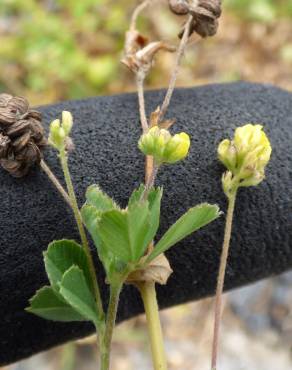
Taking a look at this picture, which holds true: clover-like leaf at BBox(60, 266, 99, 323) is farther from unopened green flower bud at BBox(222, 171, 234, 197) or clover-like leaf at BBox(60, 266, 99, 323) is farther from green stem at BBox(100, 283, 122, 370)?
unopened green flower bud at BBox(222, 171, 234, 197)

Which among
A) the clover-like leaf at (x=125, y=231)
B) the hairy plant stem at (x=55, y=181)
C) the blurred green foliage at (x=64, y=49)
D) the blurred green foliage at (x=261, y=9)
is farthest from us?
the blurred green foliage at (x=261, y=9)

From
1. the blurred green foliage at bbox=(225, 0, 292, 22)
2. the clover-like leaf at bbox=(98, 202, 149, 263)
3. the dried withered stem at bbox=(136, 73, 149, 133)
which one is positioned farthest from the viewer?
the blurred green foliage at bbox=(225, 0, 292, 22)

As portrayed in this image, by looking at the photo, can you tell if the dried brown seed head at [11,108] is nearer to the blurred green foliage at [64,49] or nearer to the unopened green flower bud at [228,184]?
the unopened green flower bud at [228,184]

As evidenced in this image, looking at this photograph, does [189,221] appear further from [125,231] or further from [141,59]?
[141,59]

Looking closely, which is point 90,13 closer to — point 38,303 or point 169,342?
point 169,342

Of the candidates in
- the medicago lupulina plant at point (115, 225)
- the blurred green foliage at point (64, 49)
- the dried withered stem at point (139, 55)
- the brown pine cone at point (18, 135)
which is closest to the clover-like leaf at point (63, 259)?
the medicago lupulina plant at point (115, 225)

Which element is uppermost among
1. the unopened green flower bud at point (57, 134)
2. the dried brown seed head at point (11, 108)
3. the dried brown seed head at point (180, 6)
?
the dried brown seed head at point (180, 6)

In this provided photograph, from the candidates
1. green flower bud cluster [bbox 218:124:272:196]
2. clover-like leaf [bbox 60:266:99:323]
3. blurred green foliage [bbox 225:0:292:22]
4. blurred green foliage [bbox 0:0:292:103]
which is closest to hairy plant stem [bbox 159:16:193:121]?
green flower bud cluster [bbox 218:124:272:196]
